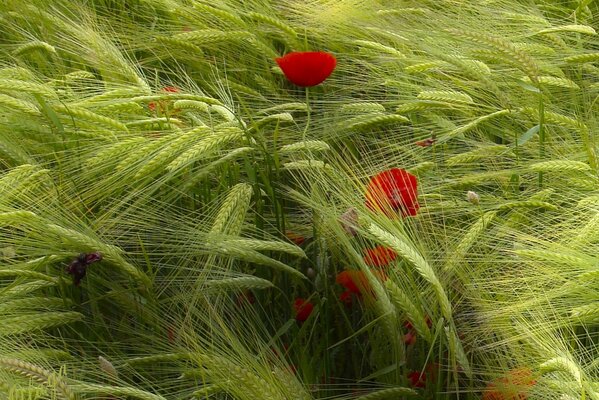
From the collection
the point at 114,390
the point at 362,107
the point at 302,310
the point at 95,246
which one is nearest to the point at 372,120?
the point at 362,107

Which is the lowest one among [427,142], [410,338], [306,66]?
[410,338]

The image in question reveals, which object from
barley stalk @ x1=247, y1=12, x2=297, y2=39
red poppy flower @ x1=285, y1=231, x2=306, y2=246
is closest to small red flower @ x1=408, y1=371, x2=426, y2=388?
red poppy flower @ x1=285, y1=231, x2=306, y2=246

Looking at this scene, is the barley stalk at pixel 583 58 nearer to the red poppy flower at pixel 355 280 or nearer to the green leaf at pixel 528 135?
the green leaf at pixel 528 135

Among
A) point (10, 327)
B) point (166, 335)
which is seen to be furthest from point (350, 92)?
point (10, 327)

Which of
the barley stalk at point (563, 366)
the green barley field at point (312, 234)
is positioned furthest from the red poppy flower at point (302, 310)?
the barley stalk at point (563, 366)

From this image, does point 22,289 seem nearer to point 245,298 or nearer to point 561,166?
point 245,298

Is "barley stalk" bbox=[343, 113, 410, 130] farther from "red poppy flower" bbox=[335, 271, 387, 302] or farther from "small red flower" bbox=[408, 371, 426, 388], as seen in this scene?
"small red flower" bbox=[408, 371, 426, 388]
